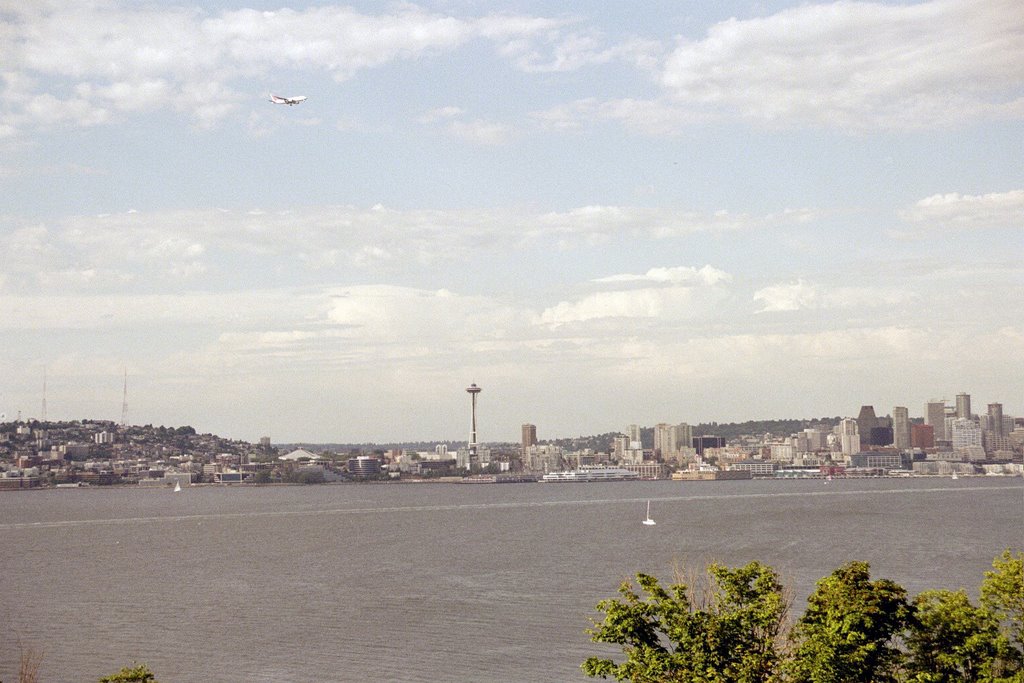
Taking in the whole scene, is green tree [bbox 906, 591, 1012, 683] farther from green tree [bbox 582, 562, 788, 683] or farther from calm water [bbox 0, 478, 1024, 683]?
calm water [bbox 0, 478, 1024, 683]

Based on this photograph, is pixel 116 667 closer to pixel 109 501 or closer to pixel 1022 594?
pixel 1022 594

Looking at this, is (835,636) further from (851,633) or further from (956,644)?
(956,644)

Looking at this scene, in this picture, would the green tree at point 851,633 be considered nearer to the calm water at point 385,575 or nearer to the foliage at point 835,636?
the foliage at point 835,636

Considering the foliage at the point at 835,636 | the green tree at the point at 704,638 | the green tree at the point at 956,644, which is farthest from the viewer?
the green tree at the point at 704,638

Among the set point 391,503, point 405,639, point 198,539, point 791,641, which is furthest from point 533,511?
point 791,641

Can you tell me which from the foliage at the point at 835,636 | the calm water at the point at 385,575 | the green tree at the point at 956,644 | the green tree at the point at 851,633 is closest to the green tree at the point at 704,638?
the foliage at the point at 835,636

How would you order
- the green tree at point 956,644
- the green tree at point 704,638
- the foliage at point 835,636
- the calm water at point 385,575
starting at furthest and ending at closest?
1. the calm water at point 385,575
2. the green tree at point 704,638
3. the foliage at point 835,636
4. the green tree at point 956,644
